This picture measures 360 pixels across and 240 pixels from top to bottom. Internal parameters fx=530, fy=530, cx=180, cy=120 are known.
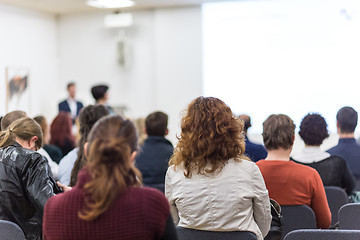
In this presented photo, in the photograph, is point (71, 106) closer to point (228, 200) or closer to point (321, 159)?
point (321, 159)

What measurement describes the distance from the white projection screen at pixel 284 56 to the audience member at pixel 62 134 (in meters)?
4.26

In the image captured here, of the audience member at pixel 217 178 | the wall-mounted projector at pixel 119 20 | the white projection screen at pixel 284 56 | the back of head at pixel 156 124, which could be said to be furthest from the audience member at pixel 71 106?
the audience member at pixel 217 178

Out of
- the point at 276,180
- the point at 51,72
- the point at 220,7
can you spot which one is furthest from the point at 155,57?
the point at 276,180

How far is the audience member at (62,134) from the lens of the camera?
592 cm

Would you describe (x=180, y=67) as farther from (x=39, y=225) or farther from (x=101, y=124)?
(x=101, y=124)

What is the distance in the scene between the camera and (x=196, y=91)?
992cm

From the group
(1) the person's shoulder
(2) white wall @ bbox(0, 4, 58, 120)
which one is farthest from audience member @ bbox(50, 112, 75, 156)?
(1) the person's shoulder

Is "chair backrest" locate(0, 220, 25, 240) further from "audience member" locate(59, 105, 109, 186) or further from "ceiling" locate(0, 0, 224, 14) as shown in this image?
"ceiling" locate(0, 0, 224, 14)

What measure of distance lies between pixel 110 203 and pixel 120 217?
56mm

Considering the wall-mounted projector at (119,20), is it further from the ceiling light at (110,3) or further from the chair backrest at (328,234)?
the chair backrest at (328,234)

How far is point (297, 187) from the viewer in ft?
10.3

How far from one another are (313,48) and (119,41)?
3678mm

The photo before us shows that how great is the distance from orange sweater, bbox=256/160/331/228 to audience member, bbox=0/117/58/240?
1.28 meters

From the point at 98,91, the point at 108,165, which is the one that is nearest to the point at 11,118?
the point at 108,165
